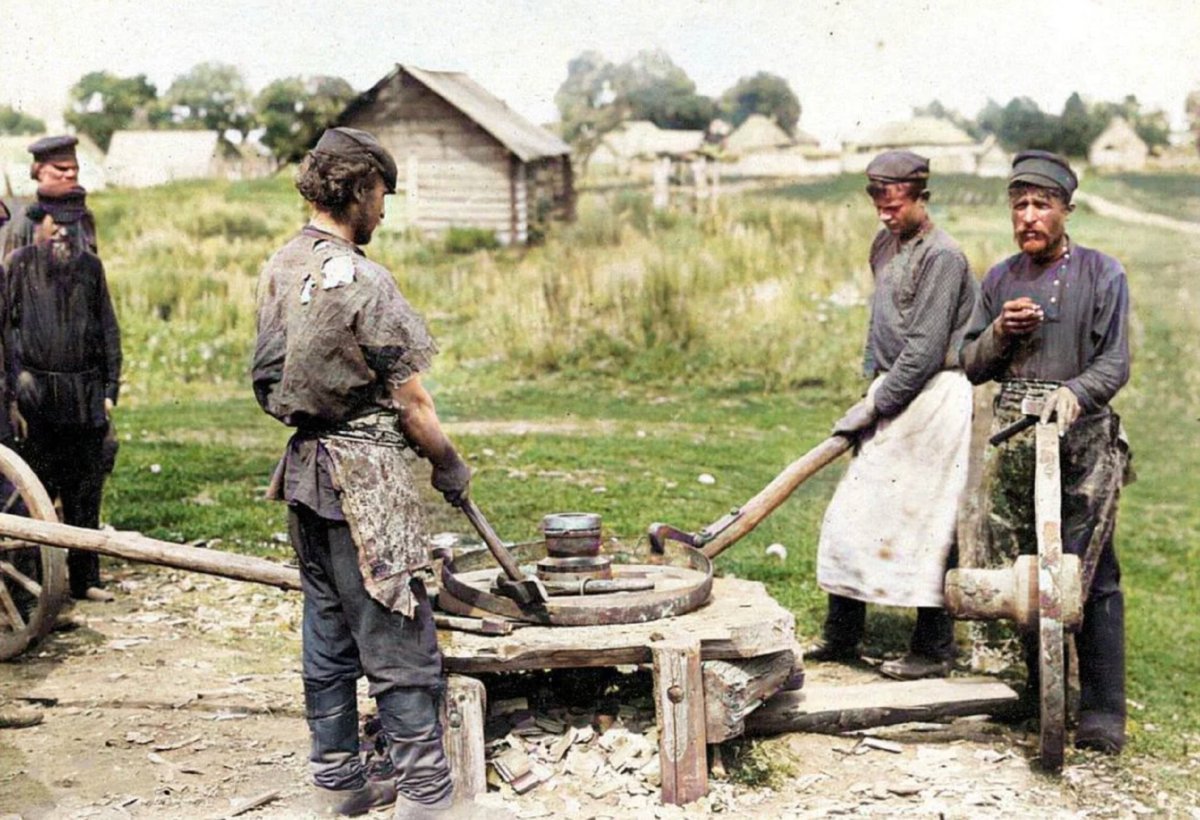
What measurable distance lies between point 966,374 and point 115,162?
15.7 metres

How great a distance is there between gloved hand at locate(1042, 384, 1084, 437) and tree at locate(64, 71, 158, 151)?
1626cm

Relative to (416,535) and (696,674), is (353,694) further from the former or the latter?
(696,674)

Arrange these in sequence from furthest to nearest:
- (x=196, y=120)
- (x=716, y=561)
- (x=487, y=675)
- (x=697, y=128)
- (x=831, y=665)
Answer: (x=697, y=128)
(x=196, y=120)
(x=716, y=561)
(x=831, y=665)
(x=487, y=675)

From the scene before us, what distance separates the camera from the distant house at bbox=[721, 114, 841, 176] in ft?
72.3

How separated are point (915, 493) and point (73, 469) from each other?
429 centimetres

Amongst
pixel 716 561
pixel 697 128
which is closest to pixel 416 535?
pixel 716 561

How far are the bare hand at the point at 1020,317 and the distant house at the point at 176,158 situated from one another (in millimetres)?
14870

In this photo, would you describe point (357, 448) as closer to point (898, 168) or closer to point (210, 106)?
point (898, 168)

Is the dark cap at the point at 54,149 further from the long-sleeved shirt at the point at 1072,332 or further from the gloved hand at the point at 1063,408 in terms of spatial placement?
the gloved hand at the point at 1063,408

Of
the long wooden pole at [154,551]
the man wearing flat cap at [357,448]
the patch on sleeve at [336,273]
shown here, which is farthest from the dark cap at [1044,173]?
the long wooden pole at [154,551]

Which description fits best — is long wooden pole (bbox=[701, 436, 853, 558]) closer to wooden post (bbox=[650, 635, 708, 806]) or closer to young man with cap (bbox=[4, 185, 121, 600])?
wooden post (bbox=[650, 635, 708, 806])

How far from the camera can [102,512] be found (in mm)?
9383

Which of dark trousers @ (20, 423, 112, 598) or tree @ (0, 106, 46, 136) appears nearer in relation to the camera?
dark trousers @ (20, 423, 112, 598)

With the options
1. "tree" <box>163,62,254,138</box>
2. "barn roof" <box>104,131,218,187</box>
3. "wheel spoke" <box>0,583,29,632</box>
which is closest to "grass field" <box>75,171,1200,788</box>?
"barn roof" <box>104,131,218,187</box>
